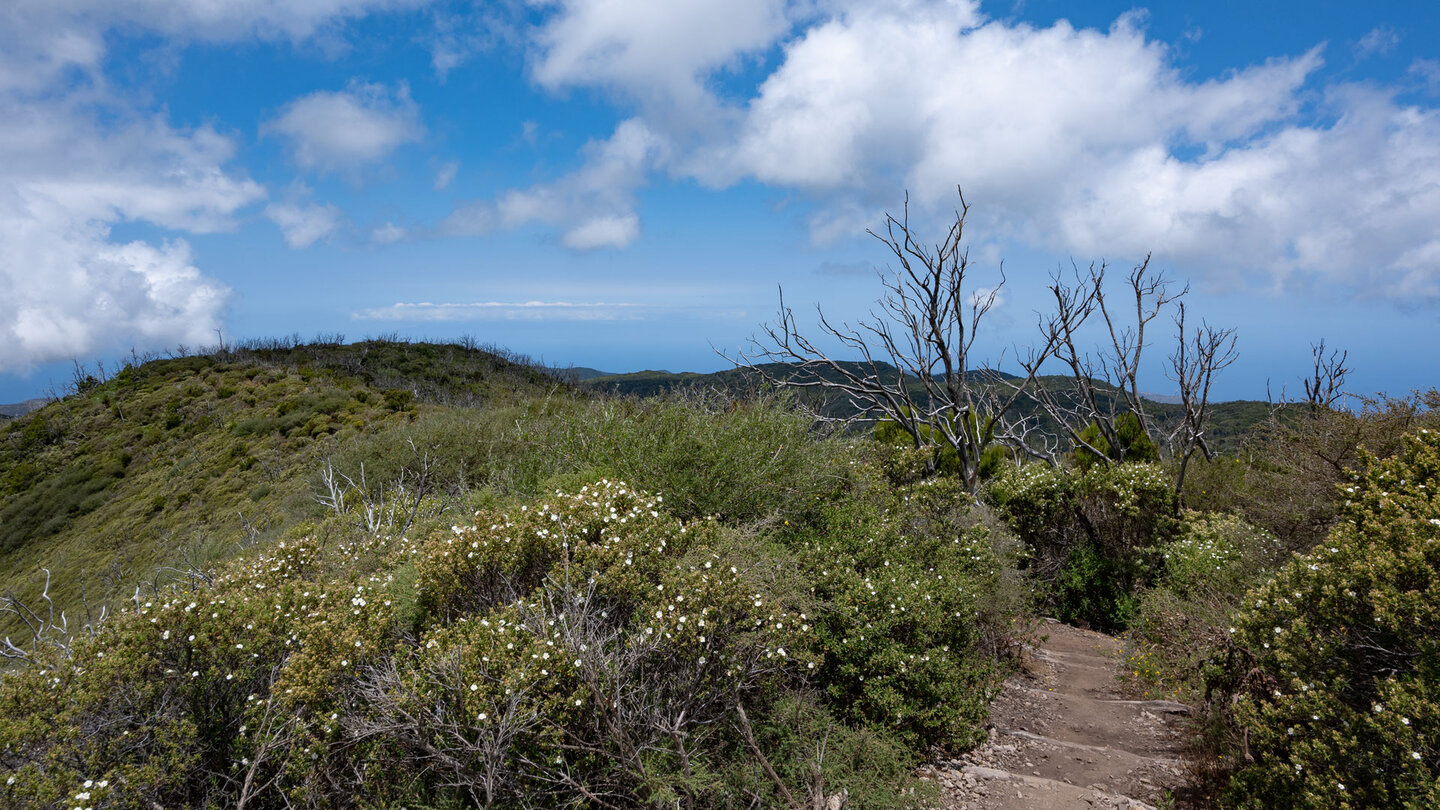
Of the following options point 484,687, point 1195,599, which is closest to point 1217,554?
point 1195,599

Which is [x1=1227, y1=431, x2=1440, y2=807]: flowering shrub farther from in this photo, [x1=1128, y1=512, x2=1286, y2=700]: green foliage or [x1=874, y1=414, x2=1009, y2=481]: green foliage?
[x1=874, y1=414, x2=1009, y2=481]: green foliage

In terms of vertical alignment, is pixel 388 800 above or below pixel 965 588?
below

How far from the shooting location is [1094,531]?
10.0 meters

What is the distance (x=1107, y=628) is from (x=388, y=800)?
32.3 ft

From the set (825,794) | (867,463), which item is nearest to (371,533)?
(825,794)

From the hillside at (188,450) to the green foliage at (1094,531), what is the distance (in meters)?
11.1

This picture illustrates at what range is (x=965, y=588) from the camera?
5.95 metres

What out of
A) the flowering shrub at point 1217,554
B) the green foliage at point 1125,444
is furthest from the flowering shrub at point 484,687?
the green foliage at point 1125,444

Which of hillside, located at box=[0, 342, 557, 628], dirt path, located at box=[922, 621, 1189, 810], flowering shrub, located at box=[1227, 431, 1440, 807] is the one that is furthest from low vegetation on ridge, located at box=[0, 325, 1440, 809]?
hillside, located at box=[0, 342, 557, 628]

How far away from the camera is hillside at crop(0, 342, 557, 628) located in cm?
1519

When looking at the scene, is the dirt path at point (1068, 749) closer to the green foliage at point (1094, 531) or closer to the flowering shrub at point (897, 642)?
the flowering shrub at point (897, 642)

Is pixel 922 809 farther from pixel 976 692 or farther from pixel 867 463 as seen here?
pixel 867 463

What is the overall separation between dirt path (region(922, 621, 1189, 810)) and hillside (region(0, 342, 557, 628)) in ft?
31.6

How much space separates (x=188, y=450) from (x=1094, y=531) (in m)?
24.9
